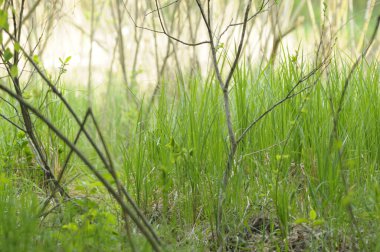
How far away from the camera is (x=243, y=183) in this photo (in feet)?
8.02

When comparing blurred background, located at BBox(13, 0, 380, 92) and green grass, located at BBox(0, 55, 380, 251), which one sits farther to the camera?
blurred background, located at BBox(13, 0, 380, 92)

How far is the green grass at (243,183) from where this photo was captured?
2.00 metres

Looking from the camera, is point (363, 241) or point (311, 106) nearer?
point (363, 241)

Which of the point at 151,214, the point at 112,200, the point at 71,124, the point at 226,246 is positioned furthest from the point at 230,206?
the point at 71,124

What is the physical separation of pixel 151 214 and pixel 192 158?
0.32m

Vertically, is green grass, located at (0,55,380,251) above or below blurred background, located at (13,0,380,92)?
below

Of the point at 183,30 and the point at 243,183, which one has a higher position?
the point at 183,30

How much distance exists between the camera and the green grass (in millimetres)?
2000

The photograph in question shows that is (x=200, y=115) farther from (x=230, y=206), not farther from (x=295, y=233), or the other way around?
(x=295, y=233)

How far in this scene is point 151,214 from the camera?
8.38 ft

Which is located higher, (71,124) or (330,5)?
(330,5)

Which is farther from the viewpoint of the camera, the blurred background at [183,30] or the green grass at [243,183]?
the blurred background at [183,30]

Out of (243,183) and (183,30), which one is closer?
(243,183)

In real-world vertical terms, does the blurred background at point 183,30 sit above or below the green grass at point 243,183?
above
